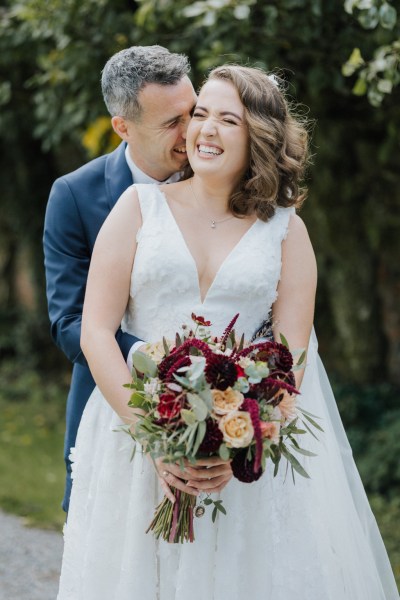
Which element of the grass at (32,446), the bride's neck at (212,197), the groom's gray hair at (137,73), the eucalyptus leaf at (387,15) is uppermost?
the eucalyptus leaf at (387,15)

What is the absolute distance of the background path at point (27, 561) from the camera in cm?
491

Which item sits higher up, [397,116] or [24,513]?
[397,116]

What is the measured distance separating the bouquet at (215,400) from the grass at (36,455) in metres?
2.68

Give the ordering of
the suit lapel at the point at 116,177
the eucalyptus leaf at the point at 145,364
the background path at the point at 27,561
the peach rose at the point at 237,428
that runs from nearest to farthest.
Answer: the peach rose at the point at 237,428 → the eucalyptus leaf at the point at 145,364 → the suit lapel at the point at 116,177 → the background path at the point at 27,561

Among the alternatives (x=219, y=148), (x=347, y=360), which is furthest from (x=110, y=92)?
(x=347, y=360)

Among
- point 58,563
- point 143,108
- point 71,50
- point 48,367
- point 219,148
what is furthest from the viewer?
point 48,367

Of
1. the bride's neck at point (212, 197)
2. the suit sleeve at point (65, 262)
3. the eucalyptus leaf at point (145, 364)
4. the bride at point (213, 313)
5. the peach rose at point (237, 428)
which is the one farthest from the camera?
the suit sleeve at point (65, 262)

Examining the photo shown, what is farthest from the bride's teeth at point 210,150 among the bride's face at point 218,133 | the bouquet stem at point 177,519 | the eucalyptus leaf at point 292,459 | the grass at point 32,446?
the grass at point 32,446

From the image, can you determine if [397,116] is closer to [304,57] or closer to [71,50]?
[304,57]

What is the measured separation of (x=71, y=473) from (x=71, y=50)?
3392mm

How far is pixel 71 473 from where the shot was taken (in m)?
3.28

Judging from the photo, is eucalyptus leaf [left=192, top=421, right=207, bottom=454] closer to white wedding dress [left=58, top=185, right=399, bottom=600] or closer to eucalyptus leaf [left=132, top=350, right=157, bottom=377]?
eucalyptus leaf [left=132, top=350, right=157, bottom=377]

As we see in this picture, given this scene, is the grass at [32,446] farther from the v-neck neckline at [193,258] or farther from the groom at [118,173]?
the v-neck neckline at [193,258]

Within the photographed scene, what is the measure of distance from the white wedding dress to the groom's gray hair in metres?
0.43
